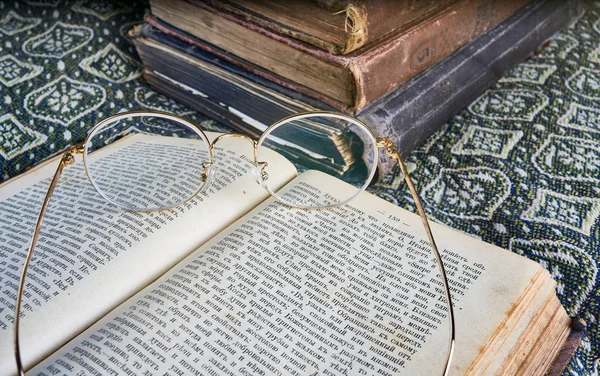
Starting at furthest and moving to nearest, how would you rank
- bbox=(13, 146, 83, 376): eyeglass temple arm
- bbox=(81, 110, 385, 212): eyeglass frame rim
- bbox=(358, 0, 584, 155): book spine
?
1. bbox=(358, 0, 584, 155): book spine
2. bbox=(81, 110, 385, 212): eyeglass frame rim
3. bbox=(13, 146, 83, 376): eyeglass temple arm

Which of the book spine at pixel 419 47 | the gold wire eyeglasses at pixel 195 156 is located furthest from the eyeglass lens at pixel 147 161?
the book spine at pixel 419 47

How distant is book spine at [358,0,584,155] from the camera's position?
2.36ft

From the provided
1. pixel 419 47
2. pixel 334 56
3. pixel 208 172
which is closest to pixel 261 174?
pixel 208 172

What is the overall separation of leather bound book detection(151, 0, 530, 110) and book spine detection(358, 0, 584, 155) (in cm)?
2

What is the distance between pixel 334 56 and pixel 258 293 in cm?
31

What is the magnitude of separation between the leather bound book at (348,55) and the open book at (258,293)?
153mm

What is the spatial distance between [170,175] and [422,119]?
0.37 meters

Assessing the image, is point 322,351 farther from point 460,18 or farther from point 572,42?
point 572,42

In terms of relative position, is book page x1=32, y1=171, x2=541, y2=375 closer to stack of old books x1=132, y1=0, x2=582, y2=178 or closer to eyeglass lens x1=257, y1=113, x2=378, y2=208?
eyeglass lens x1=257, y1=113, x2=378, y2=208

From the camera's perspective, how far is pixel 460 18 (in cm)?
80

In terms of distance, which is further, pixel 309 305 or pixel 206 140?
pixel 206 140

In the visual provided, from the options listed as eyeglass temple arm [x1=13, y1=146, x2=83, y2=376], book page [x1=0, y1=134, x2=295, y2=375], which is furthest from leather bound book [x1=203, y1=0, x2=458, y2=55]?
eyeglass temple arm [x1=13, y1=146, x2=83, y2=376]

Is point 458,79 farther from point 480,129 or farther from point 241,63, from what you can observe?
point 241,63

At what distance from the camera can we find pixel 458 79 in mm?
821
